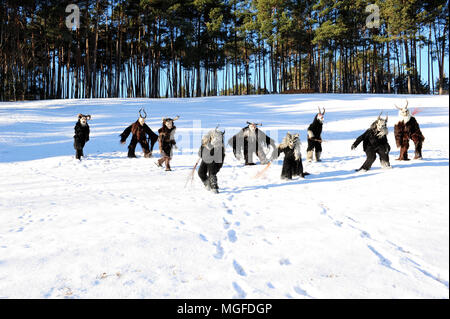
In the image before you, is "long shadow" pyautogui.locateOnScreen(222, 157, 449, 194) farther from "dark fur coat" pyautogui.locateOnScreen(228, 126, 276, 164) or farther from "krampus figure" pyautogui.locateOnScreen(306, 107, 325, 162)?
"dark fur coat" pyautogui.locateOnScreen(228, 126, 276, 164)

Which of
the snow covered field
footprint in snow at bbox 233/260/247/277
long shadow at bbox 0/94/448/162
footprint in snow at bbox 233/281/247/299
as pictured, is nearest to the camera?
footprint in snow at bbox 233/281/247/299

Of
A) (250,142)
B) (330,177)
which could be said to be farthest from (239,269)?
(250,142)

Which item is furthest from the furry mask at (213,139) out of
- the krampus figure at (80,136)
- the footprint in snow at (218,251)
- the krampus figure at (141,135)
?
the krampus figure at (80,136)

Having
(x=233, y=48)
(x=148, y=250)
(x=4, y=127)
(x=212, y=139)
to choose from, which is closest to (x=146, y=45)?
(x=233, y=48)

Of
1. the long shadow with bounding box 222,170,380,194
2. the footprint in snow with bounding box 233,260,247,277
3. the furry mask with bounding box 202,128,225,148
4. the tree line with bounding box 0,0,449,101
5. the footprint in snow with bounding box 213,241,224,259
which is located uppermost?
the tree line with bounding box 0,0,449,101

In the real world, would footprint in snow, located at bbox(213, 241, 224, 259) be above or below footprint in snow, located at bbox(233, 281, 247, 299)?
above

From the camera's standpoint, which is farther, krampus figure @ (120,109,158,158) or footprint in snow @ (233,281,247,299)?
krampus figure @ (120,109,158,158)

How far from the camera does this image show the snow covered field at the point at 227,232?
2514mm

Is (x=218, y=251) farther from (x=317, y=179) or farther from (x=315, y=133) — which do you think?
(x=315, y=133)

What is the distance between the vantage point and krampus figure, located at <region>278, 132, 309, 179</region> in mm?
7676

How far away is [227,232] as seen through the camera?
13.1 feet

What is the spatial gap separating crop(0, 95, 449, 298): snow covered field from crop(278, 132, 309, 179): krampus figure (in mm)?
353

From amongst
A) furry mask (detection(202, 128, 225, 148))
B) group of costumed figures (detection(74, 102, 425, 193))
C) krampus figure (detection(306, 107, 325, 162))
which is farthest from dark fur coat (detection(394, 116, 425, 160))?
furry mask (detection(202, 128, 225, 148))

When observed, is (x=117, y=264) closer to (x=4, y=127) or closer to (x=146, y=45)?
(x=4, y=127)
